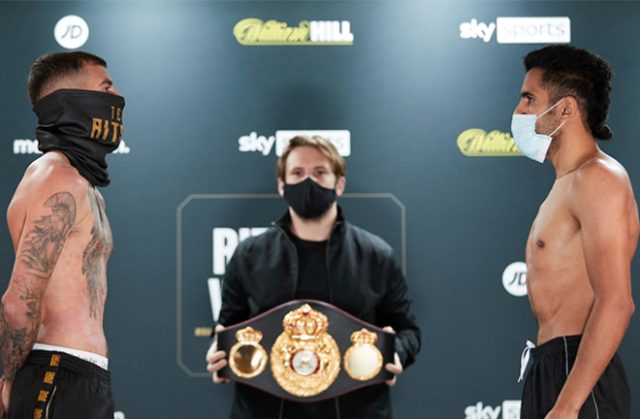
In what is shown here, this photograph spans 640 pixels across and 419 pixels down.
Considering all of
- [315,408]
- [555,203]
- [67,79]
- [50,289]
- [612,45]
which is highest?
[612,45]

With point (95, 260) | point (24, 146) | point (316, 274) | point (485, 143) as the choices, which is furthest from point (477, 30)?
point (95, 260)

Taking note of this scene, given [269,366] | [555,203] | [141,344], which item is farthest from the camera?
[141,344]

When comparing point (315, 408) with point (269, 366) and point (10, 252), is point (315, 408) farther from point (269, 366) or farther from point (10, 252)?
point (10, 252)

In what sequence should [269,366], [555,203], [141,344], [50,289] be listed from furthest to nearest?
[141,344]
[269,366]
[555,203]
[50,289]

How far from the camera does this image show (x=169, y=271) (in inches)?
154

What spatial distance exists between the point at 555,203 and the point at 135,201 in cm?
202

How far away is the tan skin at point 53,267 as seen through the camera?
2260 mm

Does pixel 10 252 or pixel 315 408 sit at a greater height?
pixel 10 252

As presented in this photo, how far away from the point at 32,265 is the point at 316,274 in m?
1.29

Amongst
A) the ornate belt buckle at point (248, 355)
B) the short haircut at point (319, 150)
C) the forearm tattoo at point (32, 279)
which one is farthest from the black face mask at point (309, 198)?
the forearm tattoo at point (32, 279)

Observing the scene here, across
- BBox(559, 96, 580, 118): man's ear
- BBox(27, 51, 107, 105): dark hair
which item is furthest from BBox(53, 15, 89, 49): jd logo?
BBox(559, 96, 580, 118): man's ear

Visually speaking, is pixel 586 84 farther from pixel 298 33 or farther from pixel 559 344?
pixel 298 33

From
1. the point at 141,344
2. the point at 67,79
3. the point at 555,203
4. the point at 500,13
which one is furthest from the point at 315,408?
the point at 500,13

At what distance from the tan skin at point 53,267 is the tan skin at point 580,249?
3.97 feet
